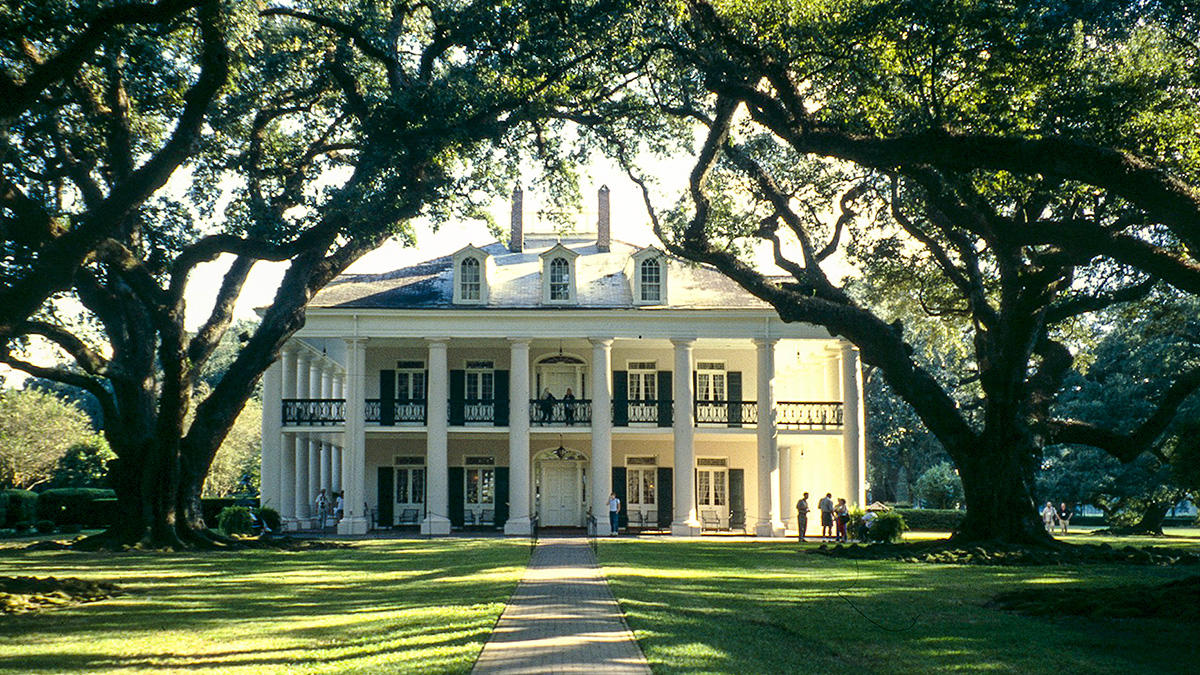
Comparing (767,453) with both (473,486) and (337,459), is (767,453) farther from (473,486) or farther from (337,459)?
(337,459)

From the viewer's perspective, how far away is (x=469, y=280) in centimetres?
3503

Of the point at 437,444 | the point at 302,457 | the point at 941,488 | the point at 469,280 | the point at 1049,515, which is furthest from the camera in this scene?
the point at 941,488

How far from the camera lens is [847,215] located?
2598cm

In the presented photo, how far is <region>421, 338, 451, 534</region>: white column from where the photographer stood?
3319 centimetres

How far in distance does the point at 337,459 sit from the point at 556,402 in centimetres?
1156

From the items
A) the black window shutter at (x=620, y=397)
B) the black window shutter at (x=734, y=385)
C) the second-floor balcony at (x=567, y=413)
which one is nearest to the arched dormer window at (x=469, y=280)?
the second-floor balcony at (x=567, y=413)

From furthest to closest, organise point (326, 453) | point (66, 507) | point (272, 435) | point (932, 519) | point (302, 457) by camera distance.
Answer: point (932, 519), point (326, 453), point (66, 507), point (302, 457), point (272, 435)

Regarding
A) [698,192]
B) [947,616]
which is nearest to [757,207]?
[698,192]

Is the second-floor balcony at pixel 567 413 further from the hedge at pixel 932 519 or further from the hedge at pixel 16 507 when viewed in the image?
the hedge at pixel 932 519

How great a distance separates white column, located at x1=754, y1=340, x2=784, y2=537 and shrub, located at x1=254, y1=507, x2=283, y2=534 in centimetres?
1482

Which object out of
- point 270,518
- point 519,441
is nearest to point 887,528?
point 519,441

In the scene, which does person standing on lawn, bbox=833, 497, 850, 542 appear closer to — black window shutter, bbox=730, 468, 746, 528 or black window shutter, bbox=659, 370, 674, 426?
black window shutter, bbox=730, 468, 746, 528

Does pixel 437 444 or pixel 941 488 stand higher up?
pixel 437 444

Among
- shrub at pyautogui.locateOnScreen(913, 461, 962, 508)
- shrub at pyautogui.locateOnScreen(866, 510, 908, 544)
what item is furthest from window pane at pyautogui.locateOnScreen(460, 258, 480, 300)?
shrub at pyautogui.locateOnScreen(913, 461, 962, 508)
